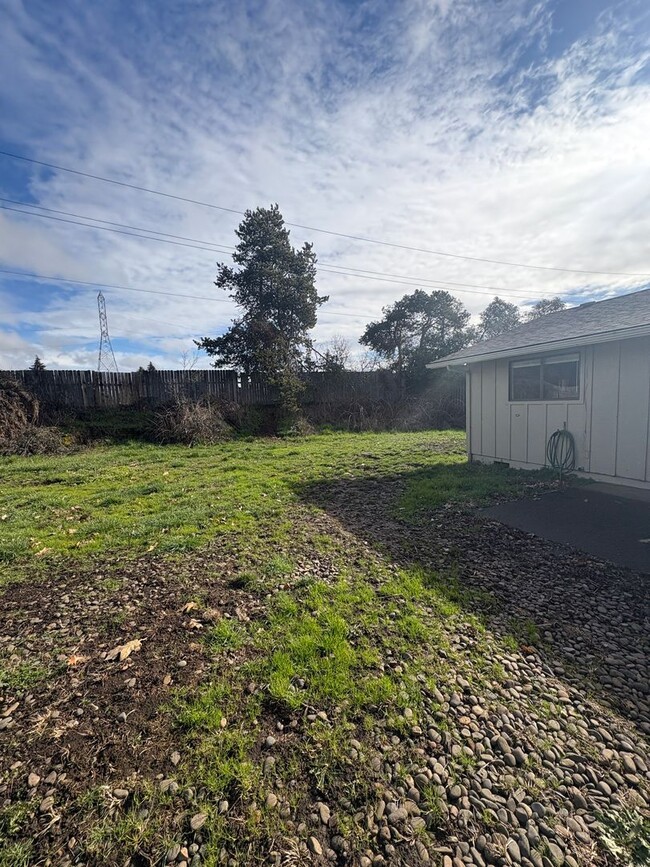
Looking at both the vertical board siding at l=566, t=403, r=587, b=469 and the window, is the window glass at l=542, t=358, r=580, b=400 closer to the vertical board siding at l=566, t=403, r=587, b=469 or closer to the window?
the window

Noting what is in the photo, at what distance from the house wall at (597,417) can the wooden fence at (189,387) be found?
894 centimetres

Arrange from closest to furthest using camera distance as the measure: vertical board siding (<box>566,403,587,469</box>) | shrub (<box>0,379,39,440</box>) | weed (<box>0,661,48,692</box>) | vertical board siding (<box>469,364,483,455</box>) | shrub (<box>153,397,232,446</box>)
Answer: weed (<box>0,661,48,692</box>), vertical board siding (<box>566,403,587,469</box>), vertical board siding (<box>469,364,483,455</box>), shrub (<box>0,379,39,440</box>), shrub (<box>153,397,232,446</box>)

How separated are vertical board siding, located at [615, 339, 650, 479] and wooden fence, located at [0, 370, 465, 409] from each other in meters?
11.1

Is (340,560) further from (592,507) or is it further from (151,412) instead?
(151,412)

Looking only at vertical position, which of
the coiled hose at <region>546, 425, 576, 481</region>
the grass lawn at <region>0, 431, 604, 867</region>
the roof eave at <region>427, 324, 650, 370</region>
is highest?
the roof eave at <region>427, 324, 650, 370</region>

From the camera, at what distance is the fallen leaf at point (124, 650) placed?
2332 mm

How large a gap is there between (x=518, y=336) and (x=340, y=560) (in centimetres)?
671

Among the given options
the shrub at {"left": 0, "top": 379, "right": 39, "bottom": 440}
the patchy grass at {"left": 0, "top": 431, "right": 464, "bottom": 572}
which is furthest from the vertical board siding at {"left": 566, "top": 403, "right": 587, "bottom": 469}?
the shrub at {"left": 0, "top": 379, "right": 39, "bottom": 440}


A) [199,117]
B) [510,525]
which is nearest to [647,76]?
[510,525]

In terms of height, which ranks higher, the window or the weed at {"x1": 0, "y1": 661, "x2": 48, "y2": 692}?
the window

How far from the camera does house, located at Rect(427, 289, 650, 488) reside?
18.3 feet

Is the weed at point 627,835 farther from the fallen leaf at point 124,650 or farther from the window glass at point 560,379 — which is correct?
the window glass at point 560,379

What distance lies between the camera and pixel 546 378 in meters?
6.88

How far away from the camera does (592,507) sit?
200 inches
